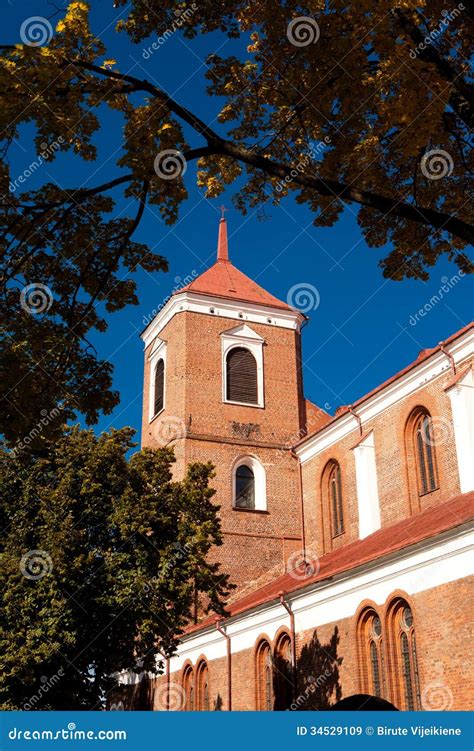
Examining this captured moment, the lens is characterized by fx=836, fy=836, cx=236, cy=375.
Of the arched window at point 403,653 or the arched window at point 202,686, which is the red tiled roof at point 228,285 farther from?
the arched window at point 403,653

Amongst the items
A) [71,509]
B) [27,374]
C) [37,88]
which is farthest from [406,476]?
[37,88]

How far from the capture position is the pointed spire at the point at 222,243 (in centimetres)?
3959

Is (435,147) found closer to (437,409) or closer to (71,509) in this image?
(71,509)

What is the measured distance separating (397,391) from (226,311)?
38.4ft

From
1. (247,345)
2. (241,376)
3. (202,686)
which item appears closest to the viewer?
(202,686)

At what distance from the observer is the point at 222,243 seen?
1583 inches

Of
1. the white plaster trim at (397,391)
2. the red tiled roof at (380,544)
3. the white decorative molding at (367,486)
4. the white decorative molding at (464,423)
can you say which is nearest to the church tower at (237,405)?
the white plaster trim at (397,391)

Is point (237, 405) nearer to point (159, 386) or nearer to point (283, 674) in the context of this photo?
point (159, 386)

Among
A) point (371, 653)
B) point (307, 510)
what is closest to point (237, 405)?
point (307, 510)

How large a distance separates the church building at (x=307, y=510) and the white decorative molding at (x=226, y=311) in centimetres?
6

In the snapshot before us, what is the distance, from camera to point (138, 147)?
8.59 m

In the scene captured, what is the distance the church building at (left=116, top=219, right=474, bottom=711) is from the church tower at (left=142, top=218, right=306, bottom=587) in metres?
0.06

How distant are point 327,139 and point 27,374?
455 centimetres

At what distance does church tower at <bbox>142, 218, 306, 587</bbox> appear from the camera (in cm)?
3092
